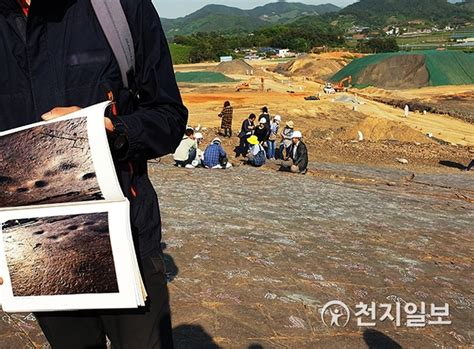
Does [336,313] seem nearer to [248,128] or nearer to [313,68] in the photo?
[248,128]

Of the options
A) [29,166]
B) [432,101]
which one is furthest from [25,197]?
[432,101]

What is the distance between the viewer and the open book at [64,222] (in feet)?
4.42

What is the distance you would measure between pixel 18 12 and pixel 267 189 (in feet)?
25.6

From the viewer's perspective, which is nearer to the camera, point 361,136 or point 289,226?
point 289,226

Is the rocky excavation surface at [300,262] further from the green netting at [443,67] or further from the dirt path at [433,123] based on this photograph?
the green netting at [443,67]

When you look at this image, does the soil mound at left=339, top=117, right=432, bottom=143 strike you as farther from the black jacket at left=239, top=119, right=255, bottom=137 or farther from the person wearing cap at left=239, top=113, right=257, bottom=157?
the black jacket at left=239, top=119, right=255, bottom=137

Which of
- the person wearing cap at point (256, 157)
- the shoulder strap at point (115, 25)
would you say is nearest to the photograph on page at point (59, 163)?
the shoulder strap at point (115, 25)

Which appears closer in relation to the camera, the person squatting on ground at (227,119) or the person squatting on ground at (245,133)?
the person squatting on ground at (245,133)

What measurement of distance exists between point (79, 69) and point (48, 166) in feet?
1.05

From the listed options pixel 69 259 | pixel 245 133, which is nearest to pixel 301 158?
pixel 245 133

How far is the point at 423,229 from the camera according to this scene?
693 centimetres

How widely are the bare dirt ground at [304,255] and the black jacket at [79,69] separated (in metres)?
2.31

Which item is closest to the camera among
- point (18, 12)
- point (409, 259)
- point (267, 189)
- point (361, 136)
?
point (18, 12)

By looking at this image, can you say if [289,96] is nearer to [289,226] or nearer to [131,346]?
[289,226]
